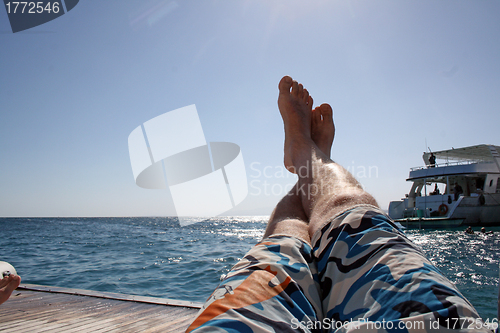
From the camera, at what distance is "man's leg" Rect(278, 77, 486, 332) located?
33cm

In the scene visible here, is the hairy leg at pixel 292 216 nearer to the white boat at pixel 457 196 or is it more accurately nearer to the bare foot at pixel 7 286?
the bare foot at pixel 7 286

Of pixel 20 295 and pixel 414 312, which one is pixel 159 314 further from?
pixel 414 312

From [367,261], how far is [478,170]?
14056 millimetres

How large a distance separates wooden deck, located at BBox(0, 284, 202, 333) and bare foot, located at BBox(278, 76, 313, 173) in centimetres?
108

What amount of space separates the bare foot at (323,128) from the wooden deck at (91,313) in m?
1.36

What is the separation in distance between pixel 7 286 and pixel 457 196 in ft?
46.4

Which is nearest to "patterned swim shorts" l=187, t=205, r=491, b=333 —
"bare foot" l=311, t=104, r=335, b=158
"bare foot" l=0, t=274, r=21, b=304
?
"bare foot" l=0, t=274, r=21, b=304

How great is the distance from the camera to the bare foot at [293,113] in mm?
1737

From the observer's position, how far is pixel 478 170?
11.0 meters

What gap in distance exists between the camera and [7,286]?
3.73ft

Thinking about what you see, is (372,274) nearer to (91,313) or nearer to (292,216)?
(292,216)

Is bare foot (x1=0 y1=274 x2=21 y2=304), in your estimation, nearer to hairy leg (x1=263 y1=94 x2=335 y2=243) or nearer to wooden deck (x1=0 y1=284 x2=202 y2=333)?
wooden deck (x1=0 y1=284 x2=202 y2=333)

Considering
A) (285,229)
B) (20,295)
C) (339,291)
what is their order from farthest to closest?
(20,295), (285,229), (339,291)

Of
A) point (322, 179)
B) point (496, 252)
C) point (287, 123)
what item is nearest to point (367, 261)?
point (322, 179)
